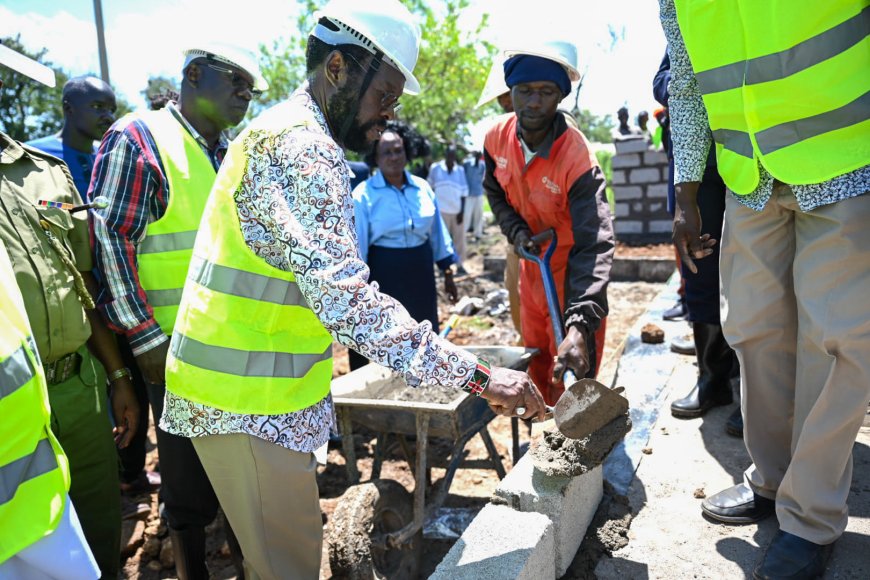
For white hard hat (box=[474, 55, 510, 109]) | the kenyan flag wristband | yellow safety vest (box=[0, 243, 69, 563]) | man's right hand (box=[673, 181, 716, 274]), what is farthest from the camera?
white hard hat (box=[474, 55, 510, 109])

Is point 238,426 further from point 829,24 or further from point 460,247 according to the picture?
point 460,247

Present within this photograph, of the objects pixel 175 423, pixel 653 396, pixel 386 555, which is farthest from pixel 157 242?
pixel 653 396

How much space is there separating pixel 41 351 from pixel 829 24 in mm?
2688

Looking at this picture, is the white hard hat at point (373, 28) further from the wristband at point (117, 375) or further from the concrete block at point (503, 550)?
the wristband at point (117, 375)

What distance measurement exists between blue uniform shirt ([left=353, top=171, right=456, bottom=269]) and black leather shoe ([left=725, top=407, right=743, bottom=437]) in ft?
8.52

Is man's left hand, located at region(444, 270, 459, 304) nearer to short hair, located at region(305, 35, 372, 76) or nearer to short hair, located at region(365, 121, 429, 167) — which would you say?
short hair, located at region(365, 121, 429, 167)

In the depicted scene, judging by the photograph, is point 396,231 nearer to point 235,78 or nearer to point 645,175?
point 235,78

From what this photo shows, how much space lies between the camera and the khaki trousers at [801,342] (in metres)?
1.94

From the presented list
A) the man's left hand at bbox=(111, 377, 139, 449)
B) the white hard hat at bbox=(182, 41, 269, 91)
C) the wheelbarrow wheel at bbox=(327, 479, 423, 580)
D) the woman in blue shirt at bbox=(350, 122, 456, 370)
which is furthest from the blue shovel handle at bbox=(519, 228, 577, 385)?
the man's left hand at bbox=(111, 377, 139, 449)

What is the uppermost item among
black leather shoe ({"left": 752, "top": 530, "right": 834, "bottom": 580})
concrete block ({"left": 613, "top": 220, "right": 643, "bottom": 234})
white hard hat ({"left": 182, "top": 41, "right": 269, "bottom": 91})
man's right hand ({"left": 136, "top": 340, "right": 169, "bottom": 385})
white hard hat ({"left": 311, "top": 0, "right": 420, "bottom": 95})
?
white hard hat ({"left": 182, "top": 41, "right": 269, "bottom": 91})

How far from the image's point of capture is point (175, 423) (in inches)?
76.7

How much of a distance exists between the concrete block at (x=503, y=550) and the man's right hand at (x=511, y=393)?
0.44 meters

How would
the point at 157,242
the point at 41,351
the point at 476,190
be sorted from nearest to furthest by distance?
1. the point at 41,351
2. the point at 157,242
3. the point at 476,190

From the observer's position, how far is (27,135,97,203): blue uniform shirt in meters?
4.20
